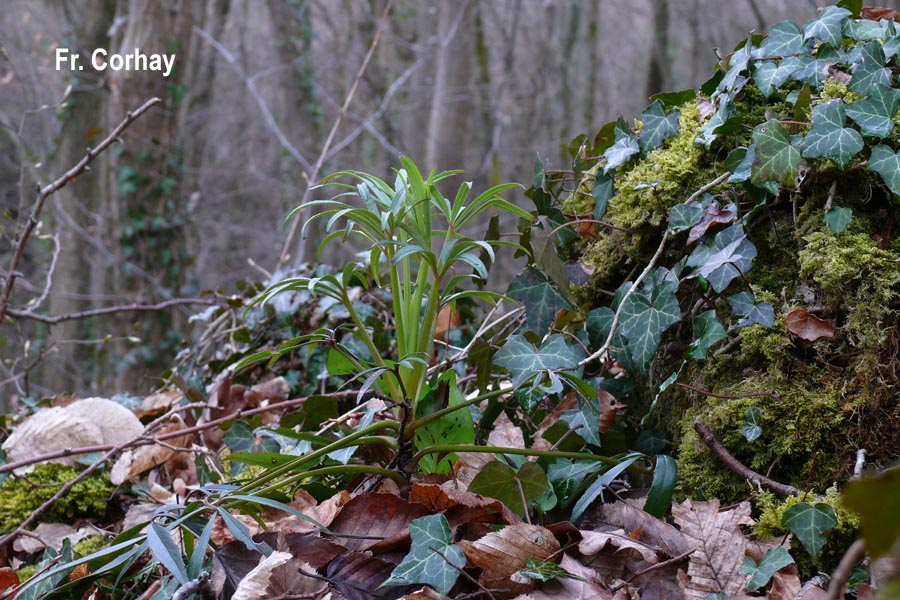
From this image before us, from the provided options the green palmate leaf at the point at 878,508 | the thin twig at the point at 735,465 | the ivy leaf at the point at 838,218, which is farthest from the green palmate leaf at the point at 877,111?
the green palmate leaf at the point at 878,508

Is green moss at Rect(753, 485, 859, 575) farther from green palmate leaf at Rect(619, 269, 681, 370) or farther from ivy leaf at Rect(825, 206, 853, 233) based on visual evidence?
ivy leaf at Rect(825, 206, 853, 233)

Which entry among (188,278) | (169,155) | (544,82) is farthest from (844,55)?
(544,82)

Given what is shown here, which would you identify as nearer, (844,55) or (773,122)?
(773,122)

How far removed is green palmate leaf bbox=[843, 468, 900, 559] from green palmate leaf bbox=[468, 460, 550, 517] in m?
0.81

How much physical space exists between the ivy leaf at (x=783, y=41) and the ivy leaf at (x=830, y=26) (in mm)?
24

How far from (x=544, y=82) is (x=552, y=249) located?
10088 millimetres

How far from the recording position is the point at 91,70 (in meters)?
7.23

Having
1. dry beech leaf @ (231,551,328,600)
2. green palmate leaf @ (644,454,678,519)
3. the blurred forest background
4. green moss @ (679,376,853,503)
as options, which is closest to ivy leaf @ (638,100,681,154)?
green moss @ (679,376,853,503)

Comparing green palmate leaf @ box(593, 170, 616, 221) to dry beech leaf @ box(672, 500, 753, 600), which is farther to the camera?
green palmate leaf @ box(593, 170, 616, 221)

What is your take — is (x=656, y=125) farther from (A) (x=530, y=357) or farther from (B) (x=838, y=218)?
(A) (x=530, y=357)

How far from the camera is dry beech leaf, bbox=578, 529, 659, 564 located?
1.08 meters

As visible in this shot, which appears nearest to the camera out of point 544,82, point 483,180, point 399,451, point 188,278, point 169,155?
point 399,451

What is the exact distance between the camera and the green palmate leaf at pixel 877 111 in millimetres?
1237

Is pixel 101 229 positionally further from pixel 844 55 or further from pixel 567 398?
pixel 844 55
